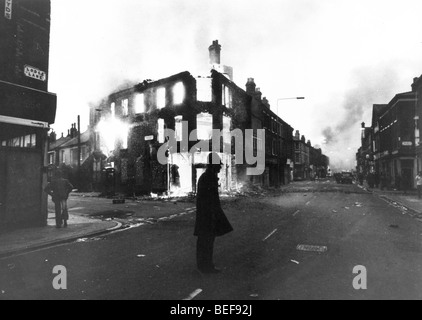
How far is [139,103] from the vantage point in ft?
94.3

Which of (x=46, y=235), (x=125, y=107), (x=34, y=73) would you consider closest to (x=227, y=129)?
(x=125, y=107)

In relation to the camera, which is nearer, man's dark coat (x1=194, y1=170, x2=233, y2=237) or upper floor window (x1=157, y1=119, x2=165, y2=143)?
man's dark coat (x1=194, y1=170, x2=233, y2=237)

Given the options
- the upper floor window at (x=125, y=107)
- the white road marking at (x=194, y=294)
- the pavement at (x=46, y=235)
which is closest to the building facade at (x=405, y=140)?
the upper floor window at (x=125, y=107)

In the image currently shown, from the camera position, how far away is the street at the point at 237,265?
184 inches

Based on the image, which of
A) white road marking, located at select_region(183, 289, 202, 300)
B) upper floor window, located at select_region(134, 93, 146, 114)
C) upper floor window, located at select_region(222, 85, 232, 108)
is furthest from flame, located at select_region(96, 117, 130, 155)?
white road marking, located at select_region(183, 289, 202, 300)

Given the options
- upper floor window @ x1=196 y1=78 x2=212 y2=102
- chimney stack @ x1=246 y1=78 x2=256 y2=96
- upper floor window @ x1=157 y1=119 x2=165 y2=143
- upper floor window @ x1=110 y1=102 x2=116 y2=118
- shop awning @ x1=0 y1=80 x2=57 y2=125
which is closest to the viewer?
shop awning @ x1=0 y1=80 x2=57 y2=125

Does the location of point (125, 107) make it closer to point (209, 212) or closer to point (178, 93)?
point (178, 93)

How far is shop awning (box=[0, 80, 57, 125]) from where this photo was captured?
9280 mm

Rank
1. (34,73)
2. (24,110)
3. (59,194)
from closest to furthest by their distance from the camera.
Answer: (24,110)
(34,73)
(59,194)

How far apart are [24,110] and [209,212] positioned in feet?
24.9

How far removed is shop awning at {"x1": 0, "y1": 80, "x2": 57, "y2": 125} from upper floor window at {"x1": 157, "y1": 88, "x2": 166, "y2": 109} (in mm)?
16243

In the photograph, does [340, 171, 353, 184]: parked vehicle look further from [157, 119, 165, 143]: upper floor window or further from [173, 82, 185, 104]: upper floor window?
[157, 119, 165, 143]: upper floor window
